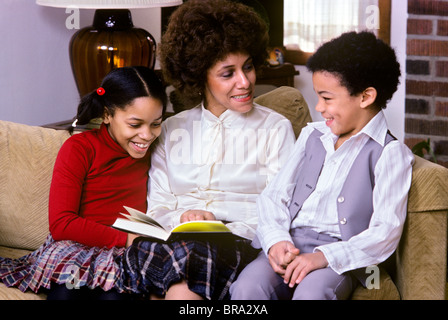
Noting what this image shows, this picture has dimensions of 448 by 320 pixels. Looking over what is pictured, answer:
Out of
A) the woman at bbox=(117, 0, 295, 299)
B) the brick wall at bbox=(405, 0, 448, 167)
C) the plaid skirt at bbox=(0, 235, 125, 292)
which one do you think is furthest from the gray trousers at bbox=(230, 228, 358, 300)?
the brick wall at bbox=(405, 0, 448, 167)

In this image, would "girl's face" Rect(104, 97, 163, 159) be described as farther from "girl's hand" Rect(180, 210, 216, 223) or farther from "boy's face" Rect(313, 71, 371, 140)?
"boy's face" Rect(313, 71, 371, 140)

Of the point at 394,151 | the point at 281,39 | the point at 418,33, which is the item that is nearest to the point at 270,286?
the point at 394,151

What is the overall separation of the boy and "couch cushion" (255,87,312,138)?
33 centimetres

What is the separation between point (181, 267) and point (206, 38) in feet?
2.16

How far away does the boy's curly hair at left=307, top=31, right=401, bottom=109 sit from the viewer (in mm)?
1564

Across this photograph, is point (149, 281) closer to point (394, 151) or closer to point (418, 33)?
point (394, 151)

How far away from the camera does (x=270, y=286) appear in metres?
1.50

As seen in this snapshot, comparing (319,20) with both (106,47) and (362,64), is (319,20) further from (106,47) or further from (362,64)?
(362,64)

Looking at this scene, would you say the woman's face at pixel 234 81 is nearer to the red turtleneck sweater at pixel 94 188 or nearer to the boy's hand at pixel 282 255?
the red turtleneck sweater at pixel 94 188

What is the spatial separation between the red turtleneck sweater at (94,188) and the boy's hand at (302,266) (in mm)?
478

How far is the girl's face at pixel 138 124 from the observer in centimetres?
175

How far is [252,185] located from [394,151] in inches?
17.1

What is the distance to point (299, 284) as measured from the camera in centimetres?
147
